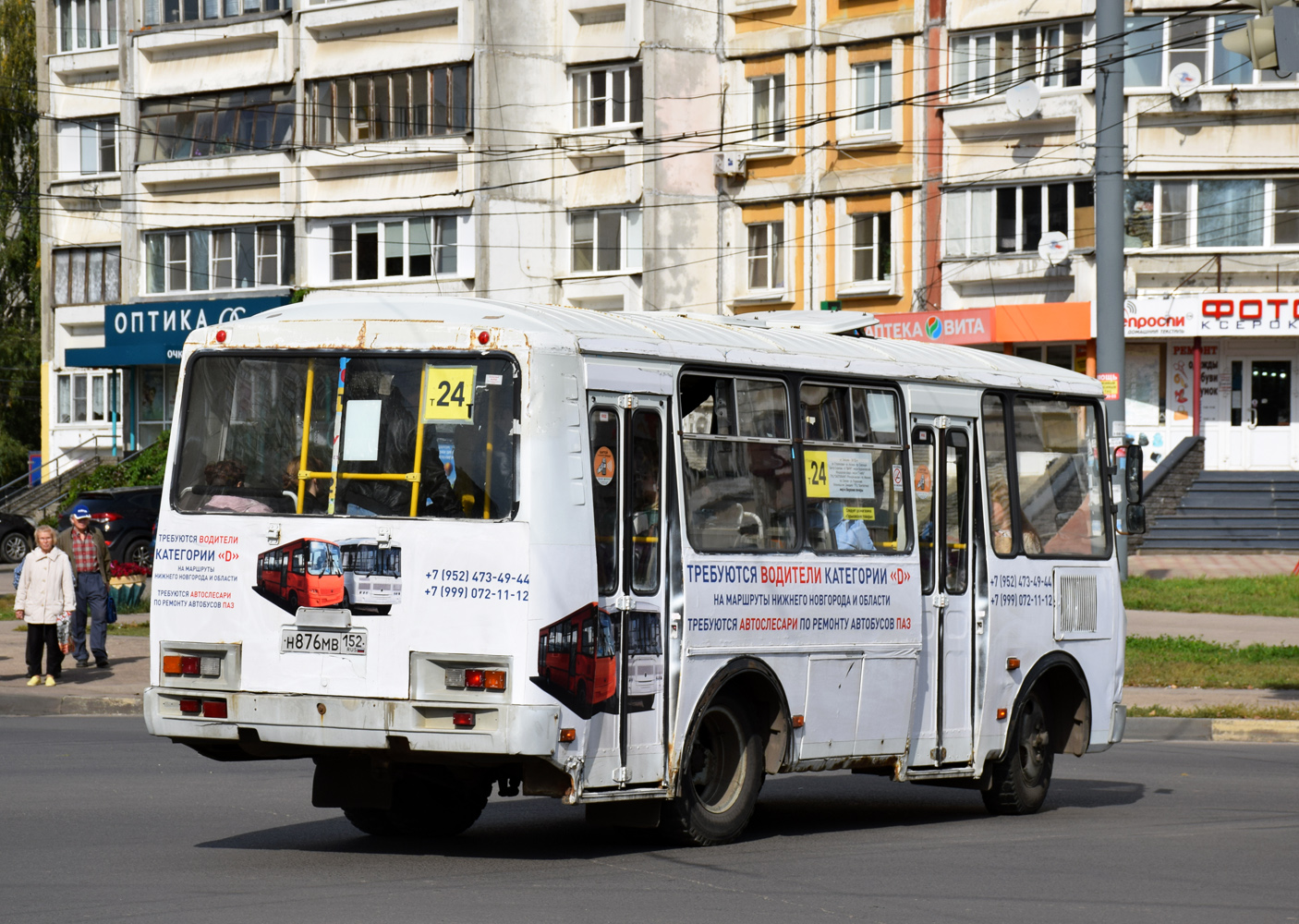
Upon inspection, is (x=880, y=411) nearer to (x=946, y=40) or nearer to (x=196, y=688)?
(x=196, y=688)

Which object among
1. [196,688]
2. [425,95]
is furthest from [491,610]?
[425,95]

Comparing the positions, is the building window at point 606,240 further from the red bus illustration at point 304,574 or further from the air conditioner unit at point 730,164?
the red bus illustration at point 304,574

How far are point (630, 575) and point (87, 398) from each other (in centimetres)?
4777

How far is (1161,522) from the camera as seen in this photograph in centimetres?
3878

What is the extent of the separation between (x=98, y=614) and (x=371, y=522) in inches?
502

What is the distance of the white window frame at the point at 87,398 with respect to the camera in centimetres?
5366

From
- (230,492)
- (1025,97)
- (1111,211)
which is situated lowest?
(230,492)

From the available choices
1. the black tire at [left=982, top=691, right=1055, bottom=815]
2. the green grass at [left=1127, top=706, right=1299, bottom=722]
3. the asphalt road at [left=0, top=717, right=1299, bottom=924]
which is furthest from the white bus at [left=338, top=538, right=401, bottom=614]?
the green grass at [left=1127, top=706, right=1299, bottom=722]

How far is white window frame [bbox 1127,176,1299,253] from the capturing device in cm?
3928

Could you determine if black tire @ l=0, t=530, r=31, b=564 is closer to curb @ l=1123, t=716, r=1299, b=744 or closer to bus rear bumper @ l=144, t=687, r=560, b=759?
curb @ l=1123, t=716, r=1299, b=744

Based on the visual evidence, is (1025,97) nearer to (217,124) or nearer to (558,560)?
(217,124)

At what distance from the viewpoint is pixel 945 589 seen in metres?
11.3

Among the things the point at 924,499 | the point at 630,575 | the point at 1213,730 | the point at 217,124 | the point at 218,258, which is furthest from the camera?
the point at 218,258

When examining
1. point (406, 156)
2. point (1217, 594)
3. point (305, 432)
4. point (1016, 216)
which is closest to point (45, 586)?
point (305, 432)
